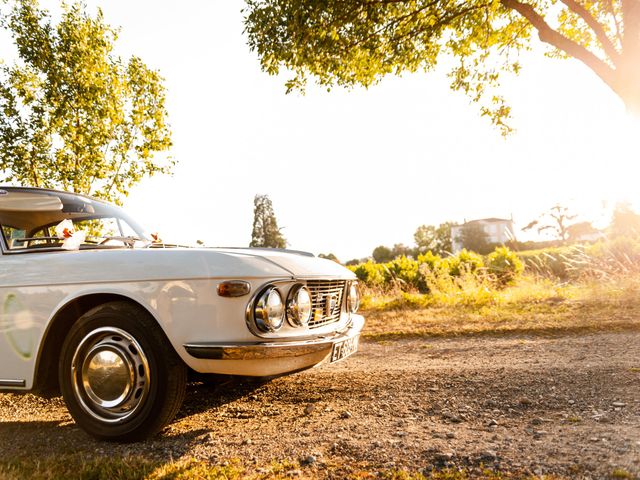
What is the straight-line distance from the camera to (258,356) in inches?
119

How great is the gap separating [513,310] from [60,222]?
724 centimetres

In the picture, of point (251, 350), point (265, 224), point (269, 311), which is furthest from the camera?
point (265, 224)

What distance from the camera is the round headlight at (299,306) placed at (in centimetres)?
325

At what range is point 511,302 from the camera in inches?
375

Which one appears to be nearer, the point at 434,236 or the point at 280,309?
the point at 280,309

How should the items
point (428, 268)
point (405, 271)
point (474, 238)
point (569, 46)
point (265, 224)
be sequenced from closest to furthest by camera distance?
point (569, 46) < point (428, 268) < point (405, 271) < point (265, 224) < point (474, 238)

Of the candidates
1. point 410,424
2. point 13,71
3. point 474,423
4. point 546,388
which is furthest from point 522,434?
point 13,71

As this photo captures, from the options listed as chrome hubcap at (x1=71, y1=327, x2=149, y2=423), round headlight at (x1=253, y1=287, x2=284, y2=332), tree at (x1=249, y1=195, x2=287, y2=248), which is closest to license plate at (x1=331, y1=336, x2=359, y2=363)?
round headlight at (x1=253, y1=287, x2=284, y2=332)

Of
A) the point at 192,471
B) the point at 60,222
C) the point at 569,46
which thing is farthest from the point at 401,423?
the point at 569,46

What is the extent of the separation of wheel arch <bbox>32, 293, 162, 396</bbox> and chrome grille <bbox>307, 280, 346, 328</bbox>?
1.29m

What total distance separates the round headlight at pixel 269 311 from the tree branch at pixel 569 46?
9230 mm

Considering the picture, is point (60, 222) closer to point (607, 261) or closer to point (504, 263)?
point (607, 261)

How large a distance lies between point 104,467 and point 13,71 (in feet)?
45.6

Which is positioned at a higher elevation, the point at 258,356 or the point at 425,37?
the point at 425,37
